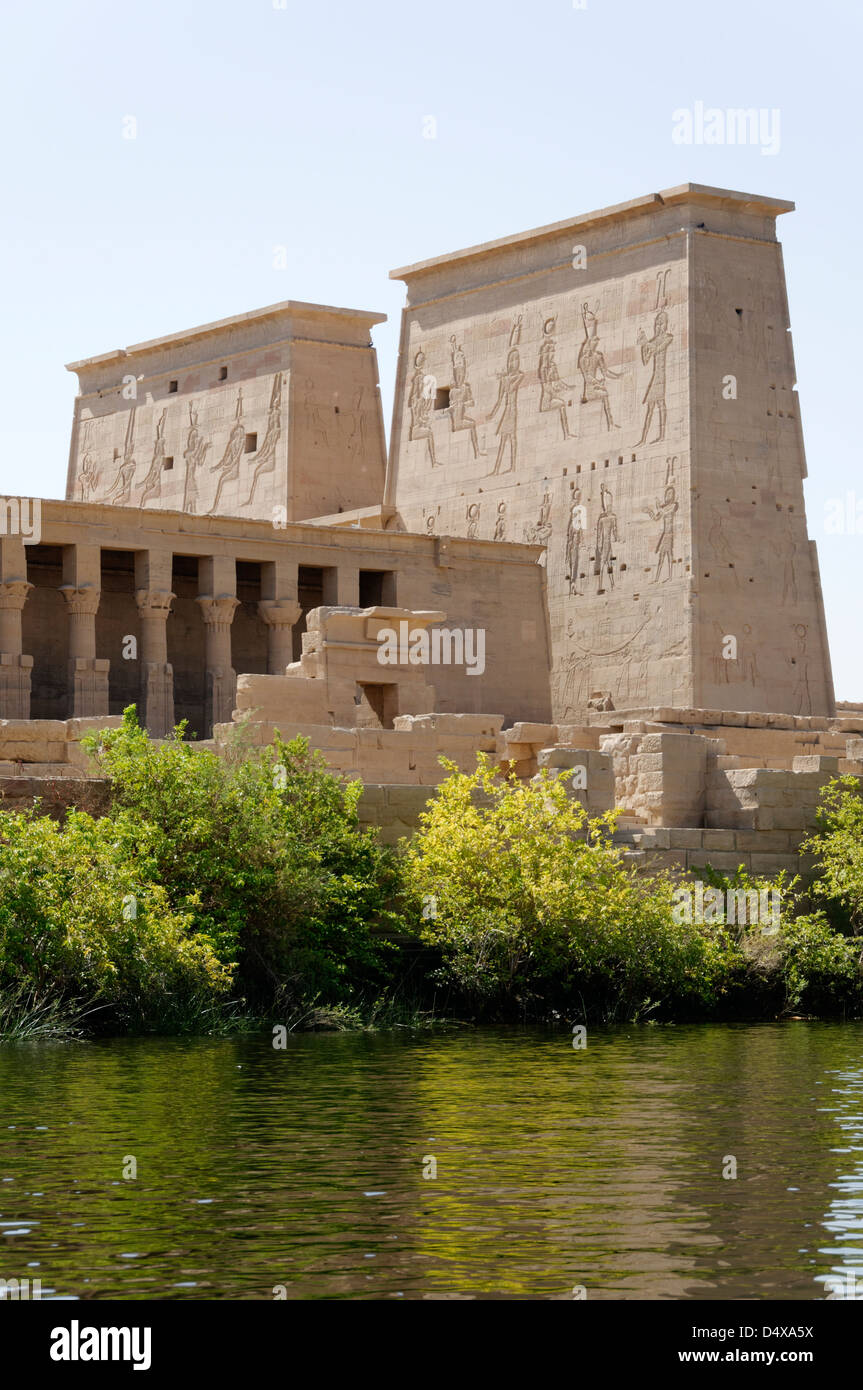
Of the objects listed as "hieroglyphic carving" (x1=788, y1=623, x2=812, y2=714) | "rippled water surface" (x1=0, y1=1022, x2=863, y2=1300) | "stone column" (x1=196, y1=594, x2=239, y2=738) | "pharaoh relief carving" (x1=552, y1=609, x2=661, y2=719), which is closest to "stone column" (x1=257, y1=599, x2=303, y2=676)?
"stone column" (x1=196, y1=594, x2=239, y2=738)

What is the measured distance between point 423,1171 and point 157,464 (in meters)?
45.0

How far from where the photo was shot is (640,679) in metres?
42.2

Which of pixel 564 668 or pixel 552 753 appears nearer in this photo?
pixel 552 753

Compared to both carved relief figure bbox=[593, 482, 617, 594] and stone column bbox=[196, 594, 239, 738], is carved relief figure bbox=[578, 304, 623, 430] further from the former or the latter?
stone column bbox=[196, 594, 239, 738]

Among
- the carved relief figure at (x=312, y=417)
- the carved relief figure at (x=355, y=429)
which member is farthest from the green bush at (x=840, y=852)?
the carved relief figure at (x=355, y=429)

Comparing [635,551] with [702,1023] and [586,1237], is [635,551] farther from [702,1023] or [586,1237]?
[586,1237]

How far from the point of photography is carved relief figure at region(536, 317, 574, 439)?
146 ft

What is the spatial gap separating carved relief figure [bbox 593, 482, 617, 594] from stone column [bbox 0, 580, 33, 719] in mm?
11236

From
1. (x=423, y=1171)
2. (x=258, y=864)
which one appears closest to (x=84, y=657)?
(x=258, y=864)

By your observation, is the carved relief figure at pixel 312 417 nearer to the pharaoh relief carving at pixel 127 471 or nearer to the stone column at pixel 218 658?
the pharaoh relief carving at pixel 127 471

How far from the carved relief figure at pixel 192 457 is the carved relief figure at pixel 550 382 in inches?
446
